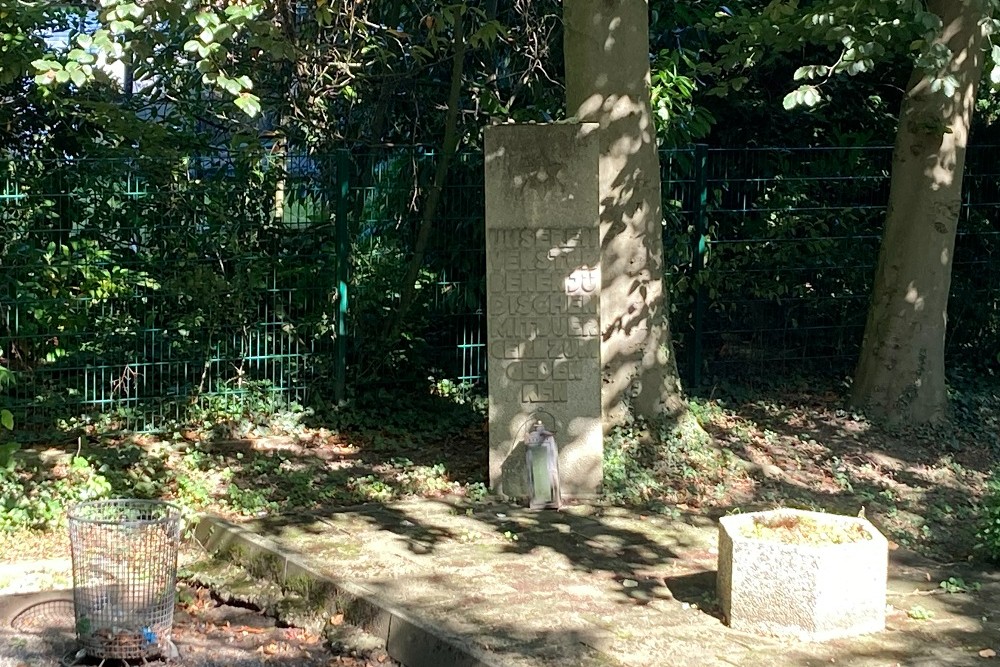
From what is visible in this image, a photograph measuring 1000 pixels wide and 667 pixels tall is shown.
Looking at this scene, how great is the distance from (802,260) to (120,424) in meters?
6.15

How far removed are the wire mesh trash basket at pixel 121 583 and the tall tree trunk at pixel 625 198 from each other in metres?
3.91

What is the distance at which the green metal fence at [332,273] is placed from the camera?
9023mm

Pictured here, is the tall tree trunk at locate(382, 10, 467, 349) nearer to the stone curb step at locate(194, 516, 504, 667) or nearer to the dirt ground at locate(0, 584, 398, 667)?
the stone curb step at locate(194, 516, 504, 667)

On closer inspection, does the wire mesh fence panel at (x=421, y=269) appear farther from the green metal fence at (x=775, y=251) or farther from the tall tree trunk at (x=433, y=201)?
the green metal fence at (x=775, y=251)

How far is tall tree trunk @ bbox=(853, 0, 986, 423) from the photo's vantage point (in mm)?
9539

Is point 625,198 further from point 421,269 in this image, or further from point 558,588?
point 558,588

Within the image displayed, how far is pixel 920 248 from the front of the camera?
9.62 m

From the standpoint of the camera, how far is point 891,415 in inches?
384

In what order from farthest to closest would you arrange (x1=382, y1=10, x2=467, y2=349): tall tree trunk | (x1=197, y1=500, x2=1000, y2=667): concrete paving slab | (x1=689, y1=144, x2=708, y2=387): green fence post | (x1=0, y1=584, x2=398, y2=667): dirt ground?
1. (x1=689, y1=144, x2=708, y2=387): green fence post
2. (x1=382, y1=10, x2=467, y2=349): tall tree trunk
3. (x1=0, y1=584, x2=398, y2=667): dirt ground
4. (x1=197, y1=500, x2=1000, y2=667): concrete paving slab

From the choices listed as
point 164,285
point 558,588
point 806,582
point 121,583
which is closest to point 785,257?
point 164,285

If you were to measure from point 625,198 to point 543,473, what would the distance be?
81.0 inches

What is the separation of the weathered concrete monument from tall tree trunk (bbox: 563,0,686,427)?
0.57 m

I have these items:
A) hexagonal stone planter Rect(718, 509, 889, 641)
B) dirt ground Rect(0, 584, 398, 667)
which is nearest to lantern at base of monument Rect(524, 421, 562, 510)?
dirt ground Rect(0, 584, 398, 667)

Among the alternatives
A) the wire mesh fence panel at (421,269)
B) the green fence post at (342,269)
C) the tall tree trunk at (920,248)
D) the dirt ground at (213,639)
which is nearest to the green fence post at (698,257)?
the tall tree trunk at (920,248)
